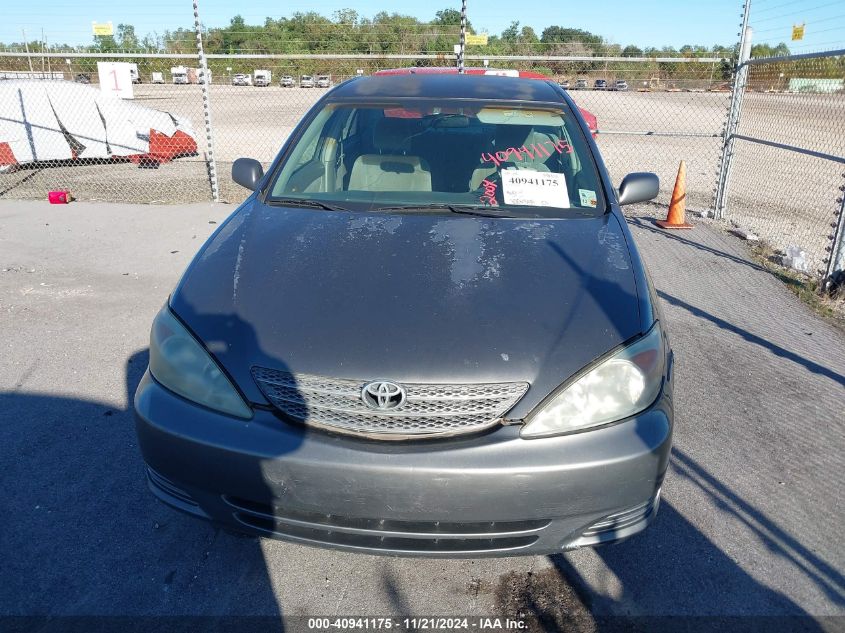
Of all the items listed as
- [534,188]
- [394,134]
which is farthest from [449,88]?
[534,188]

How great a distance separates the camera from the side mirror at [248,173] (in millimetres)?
3857

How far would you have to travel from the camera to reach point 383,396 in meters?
2.14

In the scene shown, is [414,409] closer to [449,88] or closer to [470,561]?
[470,561]

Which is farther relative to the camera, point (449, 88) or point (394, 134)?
point (449, 88)

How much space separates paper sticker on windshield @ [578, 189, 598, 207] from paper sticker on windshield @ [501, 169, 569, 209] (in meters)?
0.07

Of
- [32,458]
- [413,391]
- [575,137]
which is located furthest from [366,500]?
[575,137]

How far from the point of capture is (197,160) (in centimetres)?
1316

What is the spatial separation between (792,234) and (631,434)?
712 cm

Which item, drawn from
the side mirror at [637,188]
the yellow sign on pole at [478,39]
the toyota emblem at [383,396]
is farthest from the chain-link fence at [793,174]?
the toyota emblem at [383,396]

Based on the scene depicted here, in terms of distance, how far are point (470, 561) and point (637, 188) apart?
88.8 inches

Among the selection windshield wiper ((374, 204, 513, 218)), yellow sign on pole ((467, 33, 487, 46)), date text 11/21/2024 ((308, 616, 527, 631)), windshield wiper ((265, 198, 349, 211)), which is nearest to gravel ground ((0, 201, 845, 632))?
date text 11/21/2024 ((308, 616, 527, 631))

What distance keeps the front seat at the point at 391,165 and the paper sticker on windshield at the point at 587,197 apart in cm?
78

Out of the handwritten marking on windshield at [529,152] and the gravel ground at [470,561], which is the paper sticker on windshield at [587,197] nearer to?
the handwritten marking on windshield at [529,152]

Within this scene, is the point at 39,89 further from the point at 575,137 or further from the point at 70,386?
the point at 575,137
